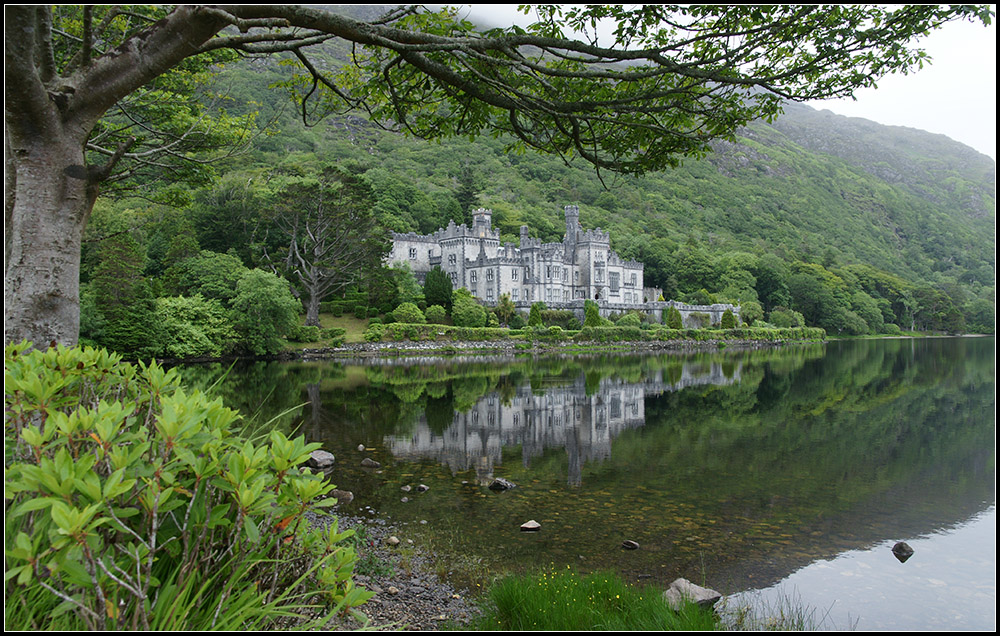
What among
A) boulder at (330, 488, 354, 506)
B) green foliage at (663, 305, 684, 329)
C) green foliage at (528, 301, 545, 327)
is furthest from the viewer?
green foliage at (663, 305, 684, 329)

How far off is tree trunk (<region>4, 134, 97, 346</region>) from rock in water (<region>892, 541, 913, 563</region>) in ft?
27.9

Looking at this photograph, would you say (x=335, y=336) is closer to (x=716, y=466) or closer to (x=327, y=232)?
(x=327, y=232)

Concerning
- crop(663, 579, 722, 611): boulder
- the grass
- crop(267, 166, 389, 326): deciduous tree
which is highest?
crop(267, 166, 389, 326): deciduous tree

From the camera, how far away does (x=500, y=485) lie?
940cm

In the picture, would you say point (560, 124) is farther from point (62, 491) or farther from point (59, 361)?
point (62, 491)

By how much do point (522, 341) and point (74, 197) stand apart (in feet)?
144

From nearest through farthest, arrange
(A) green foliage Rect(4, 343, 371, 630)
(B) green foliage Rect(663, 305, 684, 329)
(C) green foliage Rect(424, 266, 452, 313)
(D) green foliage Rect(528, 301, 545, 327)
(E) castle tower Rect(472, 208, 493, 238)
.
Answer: (A) green foliage Rect(4, 343, 371, 630), (C) green foliage Rect(424, 266, 452, 313), (D) green foliage Rect(528, 301, 545, 327), (B) green foliage Rect(663, 305, 684, 329), (E) castle tower Rect(472, 208, 493, 238)

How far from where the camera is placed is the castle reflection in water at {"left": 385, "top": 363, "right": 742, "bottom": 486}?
11602 mm

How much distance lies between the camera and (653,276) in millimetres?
83562

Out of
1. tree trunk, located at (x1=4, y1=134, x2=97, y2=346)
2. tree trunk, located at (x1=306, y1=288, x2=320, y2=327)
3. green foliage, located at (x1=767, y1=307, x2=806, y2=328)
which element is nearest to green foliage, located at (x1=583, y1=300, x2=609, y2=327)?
tree trunk, located at (x1=306, y1=288, x2=320, y2=327)

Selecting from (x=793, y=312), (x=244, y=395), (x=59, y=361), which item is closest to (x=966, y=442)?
(x=59, y=361)

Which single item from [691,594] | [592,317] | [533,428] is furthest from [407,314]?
[691,594]

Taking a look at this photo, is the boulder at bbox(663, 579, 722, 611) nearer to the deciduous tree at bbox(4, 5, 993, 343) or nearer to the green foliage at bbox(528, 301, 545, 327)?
the deciduous tree at bbox(4, 5, 993, 343)

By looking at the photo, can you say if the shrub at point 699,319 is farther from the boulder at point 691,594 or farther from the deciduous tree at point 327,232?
the boulder at point 691,594
